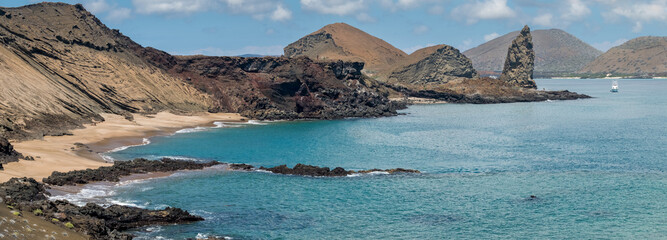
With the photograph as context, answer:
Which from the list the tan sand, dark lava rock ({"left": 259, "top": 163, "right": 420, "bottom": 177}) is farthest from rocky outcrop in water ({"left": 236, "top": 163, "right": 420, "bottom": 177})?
the tan sand

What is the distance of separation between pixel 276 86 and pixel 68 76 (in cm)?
4428

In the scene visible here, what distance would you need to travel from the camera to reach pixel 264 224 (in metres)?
34.6

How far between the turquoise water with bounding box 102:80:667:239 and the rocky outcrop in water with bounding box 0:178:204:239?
131 centimetres

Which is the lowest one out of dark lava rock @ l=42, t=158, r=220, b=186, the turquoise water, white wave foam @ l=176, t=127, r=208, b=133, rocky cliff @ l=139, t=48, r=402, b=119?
the turquoise water

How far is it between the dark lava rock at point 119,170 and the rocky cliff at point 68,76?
14.6 metres

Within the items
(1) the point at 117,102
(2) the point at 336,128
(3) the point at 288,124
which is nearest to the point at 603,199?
(2) the point at 336,128

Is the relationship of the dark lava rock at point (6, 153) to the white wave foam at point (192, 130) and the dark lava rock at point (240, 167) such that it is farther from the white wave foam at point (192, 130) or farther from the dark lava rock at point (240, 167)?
the white wave foam at point (192, 130)

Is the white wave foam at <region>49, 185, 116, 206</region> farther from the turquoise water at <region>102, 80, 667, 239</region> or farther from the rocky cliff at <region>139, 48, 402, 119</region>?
the rocky cliff at <region>139, 48, 402, 119</region>

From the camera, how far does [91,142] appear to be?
2537 inches

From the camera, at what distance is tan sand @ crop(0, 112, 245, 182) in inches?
1727

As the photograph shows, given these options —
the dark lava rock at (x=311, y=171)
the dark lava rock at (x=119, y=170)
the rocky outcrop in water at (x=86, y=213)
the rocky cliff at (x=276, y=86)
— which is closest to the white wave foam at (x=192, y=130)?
the rocky cliff at (x=276, y=86)

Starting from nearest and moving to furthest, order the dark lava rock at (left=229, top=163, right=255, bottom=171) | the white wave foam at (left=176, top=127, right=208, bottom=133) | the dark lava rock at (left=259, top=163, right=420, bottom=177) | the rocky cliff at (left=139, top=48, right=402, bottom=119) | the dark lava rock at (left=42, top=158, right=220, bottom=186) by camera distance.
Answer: the dark lava rock at (left=42, top=158, right=220, bottom=186), the dark lava rock at (left=259, top=163, right=420, bottom=177), the dark lava rock at (left=229, top=163, right=255, bottom=171), the white wave foam at (left=176, top=127, right=208, bottom=133), the rocky cliff at (left=139, top=48, right=402, bottom=119)

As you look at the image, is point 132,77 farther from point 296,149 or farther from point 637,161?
point 637,161

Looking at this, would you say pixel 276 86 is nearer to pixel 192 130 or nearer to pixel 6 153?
pixel 192 130
